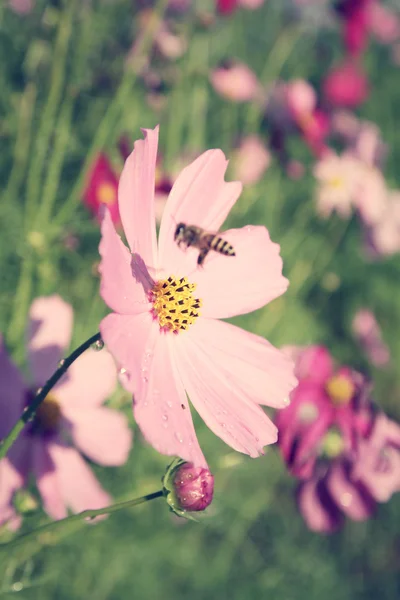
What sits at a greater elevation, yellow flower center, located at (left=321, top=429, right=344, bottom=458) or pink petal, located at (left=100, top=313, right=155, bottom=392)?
pink petal, located at (left=100, top=313, right=155, bottom=392)

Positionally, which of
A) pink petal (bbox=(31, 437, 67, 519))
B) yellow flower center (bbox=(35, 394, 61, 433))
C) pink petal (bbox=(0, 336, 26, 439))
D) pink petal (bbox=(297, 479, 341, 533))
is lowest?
pink petal (bbox=(297, 479, 341, 533))

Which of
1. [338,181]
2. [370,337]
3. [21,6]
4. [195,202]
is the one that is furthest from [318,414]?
[21,6]

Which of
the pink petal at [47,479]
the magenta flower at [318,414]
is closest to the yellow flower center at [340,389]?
the magenta flower at [318,414]

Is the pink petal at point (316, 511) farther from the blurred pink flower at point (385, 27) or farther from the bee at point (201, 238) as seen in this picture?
the blurred pink flower at point (385, 27)

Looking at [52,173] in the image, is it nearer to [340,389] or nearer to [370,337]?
[340,389]

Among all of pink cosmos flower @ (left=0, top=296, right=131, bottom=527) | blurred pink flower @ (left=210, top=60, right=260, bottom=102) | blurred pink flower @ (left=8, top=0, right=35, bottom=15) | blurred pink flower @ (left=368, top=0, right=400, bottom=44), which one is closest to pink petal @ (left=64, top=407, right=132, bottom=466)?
pink cosmos flower @ (left=0, top=296, right=131, bottom=527)

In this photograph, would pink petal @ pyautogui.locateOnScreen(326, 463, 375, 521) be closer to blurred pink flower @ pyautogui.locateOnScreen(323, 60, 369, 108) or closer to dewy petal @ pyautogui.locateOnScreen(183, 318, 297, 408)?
dewy petal @ pyautogui.locateOnScreen(183, 318, 297, 408)
